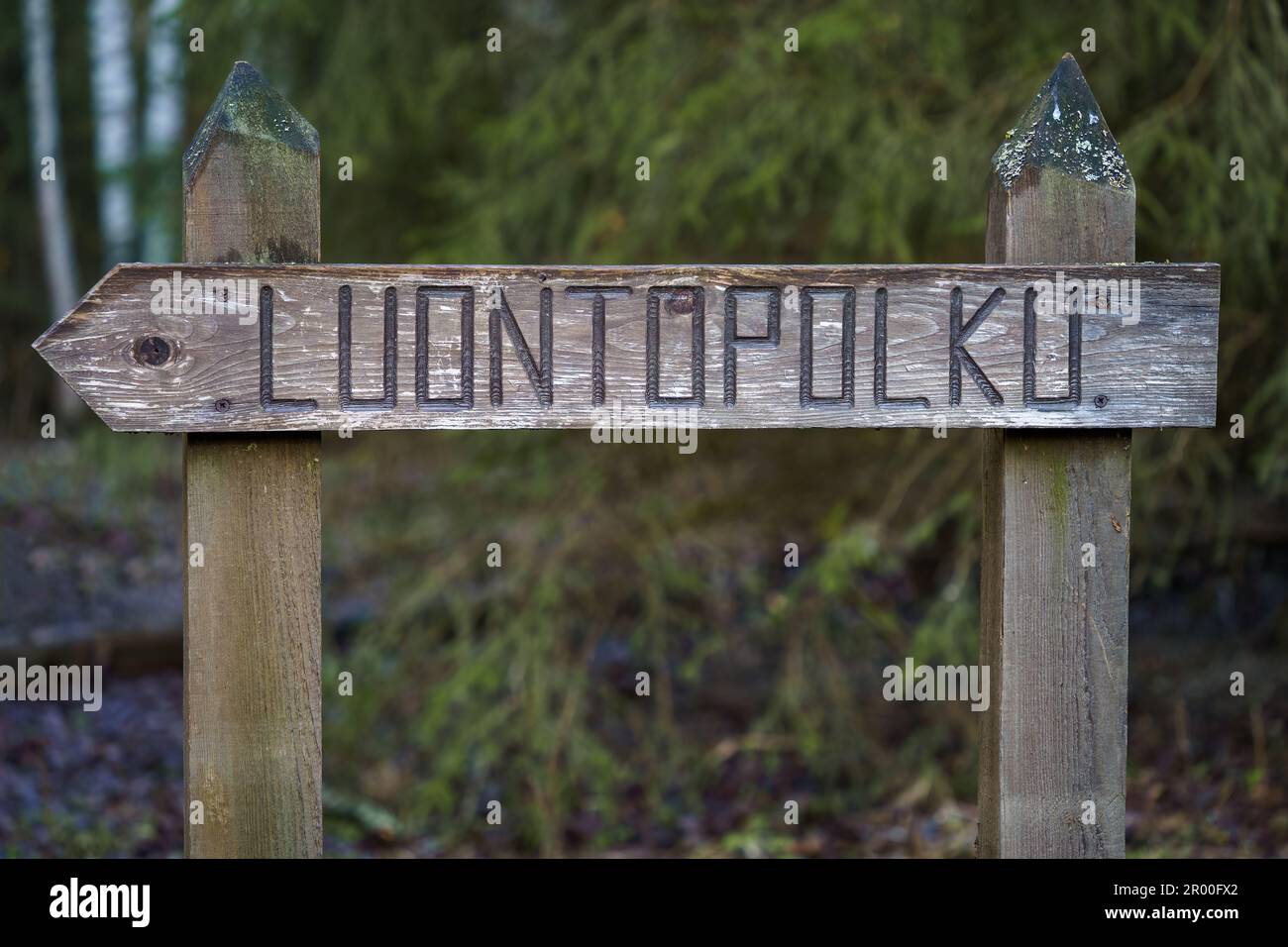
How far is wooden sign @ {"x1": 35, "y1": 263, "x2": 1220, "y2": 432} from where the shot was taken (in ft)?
7.18

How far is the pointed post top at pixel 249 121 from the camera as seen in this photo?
7.16 ft

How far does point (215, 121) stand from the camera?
219cm

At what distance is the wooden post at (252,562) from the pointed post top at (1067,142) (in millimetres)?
1267

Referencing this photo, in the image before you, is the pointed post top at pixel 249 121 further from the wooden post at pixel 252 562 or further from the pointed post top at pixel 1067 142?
the pointed post top at pixel 1067 142

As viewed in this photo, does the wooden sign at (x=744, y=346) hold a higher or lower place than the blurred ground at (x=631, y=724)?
higher

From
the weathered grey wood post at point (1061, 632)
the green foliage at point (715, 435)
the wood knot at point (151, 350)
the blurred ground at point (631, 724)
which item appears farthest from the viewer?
the blurred ground at point (631, 724)

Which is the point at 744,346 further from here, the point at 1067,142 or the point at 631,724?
the point at 631,724

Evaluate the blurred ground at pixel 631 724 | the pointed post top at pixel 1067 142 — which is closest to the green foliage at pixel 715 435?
the blurred ground at pixel 631 724

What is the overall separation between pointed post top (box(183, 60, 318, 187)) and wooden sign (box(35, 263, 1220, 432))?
0.84ft

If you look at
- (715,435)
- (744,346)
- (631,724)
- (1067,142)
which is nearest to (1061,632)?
(744,346)

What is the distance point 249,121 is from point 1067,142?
4.78ft

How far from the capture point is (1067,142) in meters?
2.26

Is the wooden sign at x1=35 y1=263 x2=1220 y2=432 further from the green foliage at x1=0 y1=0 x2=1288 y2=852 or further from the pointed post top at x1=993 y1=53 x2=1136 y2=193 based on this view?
the green foliage at x1=0 y1=0 x2=1288 y2=852
